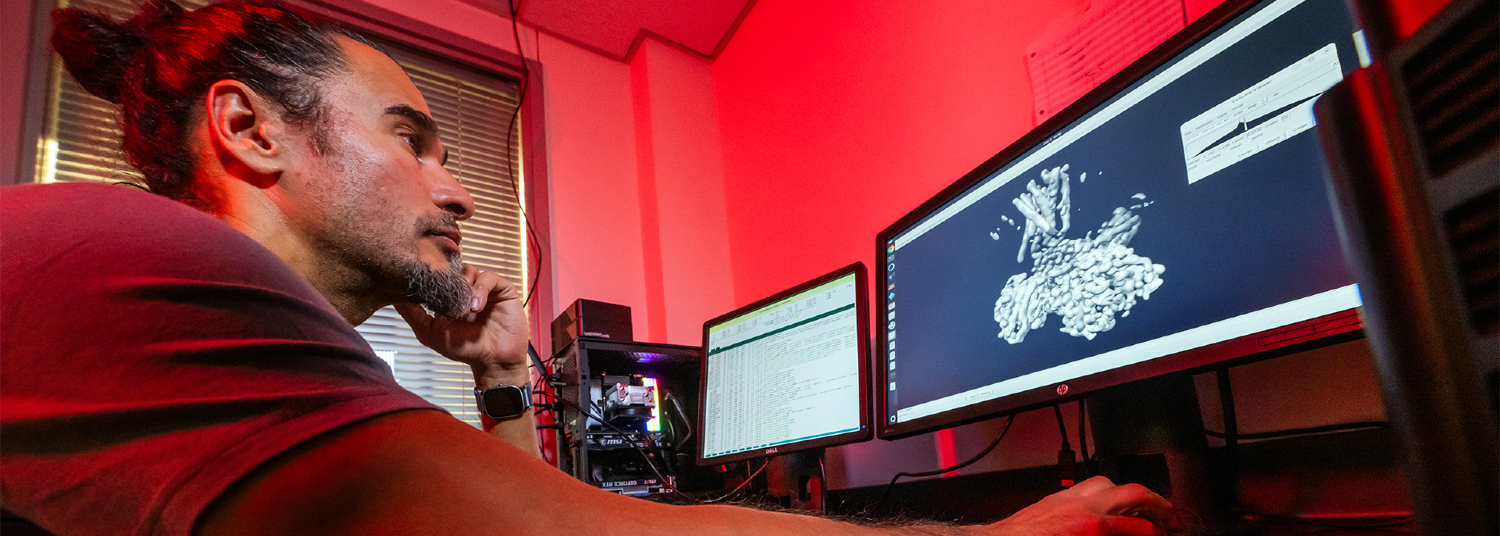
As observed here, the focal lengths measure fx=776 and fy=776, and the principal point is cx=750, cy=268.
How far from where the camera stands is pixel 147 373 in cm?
44

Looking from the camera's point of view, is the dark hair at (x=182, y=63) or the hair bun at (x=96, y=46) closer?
the dark hair at (x=182, y=63)

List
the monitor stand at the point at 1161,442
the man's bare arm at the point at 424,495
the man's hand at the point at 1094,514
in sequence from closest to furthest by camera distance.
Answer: the man's bare arm at the point at 424,495 < the man's hand at the point at 1094,514 < the monitor stand at the point at 1161,442

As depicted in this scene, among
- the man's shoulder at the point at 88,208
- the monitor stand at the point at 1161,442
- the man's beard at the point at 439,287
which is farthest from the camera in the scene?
the man's beard at the point at 439,287

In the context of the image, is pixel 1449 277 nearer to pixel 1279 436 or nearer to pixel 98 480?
pixel 98 480

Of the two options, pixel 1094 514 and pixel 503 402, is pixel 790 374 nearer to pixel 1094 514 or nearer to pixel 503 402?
pixel 503 402

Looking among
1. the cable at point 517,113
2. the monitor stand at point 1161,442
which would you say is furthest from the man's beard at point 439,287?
the cable at point 517,113

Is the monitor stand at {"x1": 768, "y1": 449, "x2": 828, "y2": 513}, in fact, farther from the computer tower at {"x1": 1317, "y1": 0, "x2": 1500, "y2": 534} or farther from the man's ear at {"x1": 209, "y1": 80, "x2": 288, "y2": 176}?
the computer tower at {"x1": 1317, "y1": 0, "x2": 1500, "y2": 534}

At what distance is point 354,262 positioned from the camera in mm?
994

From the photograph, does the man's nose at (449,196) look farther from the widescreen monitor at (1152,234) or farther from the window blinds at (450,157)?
the window blinds at (450,157)

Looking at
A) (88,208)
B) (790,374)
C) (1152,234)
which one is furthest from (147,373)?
(790,374)

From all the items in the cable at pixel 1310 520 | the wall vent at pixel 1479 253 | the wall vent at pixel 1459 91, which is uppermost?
the wall vent at pixel 1459 91

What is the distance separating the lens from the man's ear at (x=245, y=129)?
0.92 meters

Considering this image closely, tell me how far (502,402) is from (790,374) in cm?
53

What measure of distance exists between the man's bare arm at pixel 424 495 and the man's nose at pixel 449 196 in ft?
2.26
